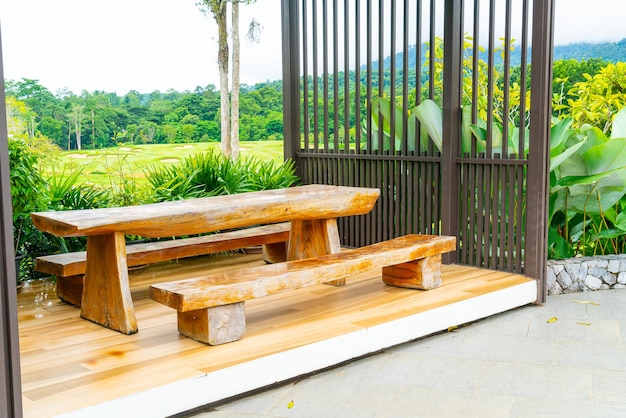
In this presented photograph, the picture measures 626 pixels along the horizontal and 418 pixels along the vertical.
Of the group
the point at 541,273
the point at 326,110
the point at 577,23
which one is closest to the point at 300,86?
the point at 326,110

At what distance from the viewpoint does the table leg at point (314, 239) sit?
4.44 meters

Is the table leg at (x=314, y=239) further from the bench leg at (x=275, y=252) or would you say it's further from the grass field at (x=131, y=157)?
the grass field at (x=131, y=157)

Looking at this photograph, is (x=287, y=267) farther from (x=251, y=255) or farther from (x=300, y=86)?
(x=300, y=86)

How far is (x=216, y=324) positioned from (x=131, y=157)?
Result: 5.20m

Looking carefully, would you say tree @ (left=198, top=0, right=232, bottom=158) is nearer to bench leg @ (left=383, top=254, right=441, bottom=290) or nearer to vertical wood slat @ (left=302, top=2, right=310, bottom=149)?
vertical wood slat @ (left=302, top=2, right=310, bottom=149)

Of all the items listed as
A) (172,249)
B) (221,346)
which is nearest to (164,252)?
(172,249)

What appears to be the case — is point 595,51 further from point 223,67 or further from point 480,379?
point 480,379

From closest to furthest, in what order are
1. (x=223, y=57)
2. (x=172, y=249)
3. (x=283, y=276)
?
(x=283, y=276) → (x=172, y=249) → (x=223, y=57)

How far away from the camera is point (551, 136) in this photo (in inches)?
193

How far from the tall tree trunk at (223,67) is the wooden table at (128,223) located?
4602mm

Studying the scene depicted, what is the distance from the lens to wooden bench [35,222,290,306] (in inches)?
157

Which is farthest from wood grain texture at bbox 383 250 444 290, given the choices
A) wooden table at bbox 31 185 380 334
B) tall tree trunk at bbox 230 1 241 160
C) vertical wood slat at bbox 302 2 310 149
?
tall tree trunk at bbox 230 1 241 160

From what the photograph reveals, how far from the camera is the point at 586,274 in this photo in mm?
4977

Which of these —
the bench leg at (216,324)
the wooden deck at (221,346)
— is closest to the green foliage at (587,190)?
the wooden deck at (221,346)
